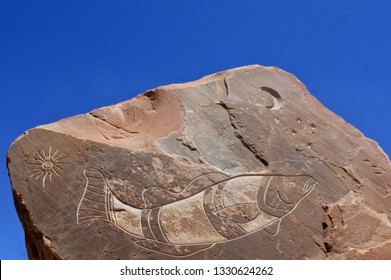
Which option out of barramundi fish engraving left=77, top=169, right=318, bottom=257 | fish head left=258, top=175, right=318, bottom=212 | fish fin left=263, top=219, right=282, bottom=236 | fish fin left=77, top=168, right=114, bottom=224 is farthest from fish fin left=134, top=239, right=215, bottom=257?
fish head left=258, top=175, right=318, bottom=212

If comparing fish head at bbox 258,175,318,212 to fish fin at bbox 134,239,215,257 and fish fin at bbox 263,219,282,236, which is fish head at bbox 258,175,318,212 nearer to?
fish fin at bbox 263,219,282,236

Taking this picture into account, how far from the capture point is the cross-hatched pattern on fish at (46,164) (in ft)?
18.0

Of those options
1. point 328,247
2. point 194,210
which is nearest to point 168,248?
point 194,210

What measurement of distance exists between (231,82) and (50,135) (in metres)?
1.82

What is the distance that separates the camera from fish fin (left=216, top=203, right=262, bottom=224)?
554 cm

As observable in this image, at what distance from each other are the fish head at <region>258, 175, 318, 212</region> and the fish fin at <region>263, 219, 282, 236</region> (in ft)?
0.50

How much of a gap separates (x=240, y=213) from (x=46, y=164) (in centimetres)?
170

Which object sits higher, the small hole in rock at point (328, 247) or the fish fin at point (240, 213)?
the fish fin at point (240, 213)

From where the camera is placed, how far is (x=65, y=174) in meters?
5.51

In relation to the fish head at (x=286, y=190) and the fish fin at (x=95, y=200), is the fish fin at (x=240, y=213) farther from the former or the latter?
the fish fin at (x=95, y=200)

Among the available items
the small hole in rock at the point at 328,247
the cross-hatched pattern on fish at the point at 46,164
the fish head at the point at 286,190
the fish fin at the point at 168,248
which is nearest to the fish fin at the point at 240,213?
the fish head at the point at 286,190

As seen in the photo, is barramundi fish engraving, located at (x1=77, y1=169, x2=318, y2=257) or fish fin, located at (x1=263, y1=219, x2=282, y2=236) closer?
barramundi fish engraving, located at (x1=77, y1=169, x2=318, y2=257)

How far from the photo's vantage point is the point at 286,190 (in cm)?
579
